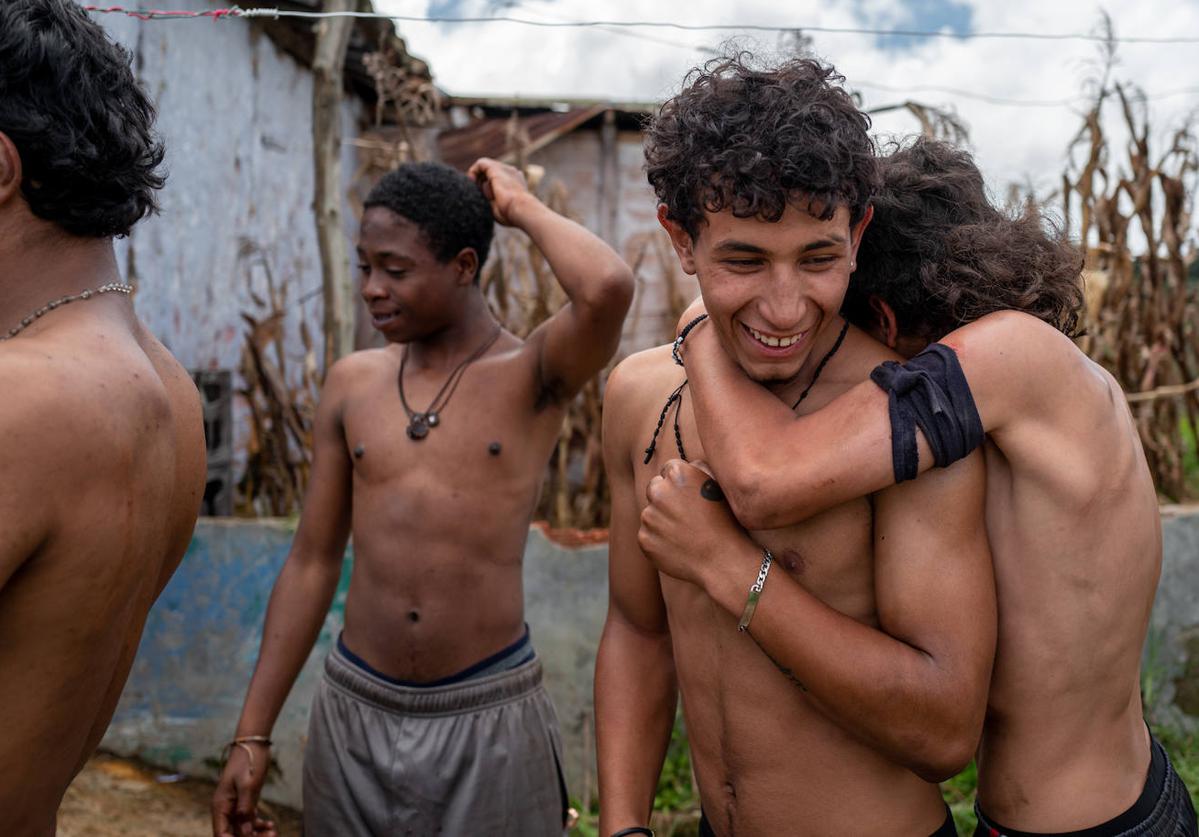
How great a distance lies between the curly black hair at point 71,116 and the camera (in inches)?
57.2

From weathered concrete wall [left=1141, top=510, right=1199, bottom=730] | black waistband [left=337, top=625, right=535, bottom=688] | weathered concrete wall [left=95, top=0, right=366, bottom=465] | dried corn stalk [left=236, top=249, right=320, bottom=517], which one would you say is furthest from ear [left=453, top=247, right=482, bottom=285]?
weathered concrete wall [left=1141, top=510, right=1199, bottom=730]

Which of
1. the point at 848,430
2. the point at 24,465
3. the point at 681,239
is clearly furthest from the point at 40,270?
the point at 848,430

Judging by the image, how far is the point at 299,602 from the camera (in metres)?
2.89

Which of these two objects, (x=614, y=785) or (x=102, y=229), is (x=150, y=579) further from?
(x=614, y=785)

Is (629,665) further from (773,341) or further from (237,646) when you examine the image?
(237,646)

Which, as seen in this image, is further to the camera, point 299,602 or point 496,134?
point 496,134

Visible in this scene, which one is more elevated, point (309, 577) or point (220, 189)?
point (220, 189)

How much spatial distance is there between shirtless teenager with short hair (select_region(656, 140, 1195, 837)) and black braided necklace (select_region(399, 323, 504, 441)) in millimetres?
1239

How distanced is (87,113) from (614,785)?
1.35 m

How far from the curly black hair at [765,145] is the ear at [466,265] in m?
1.40

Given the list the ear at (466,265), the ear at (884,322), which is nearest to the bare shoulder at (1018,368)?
the ear at (884,322)

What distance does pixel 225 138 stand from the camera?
649 cm

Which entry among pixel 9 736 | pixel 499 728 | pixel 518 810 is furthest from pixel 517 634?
pixel 9 736

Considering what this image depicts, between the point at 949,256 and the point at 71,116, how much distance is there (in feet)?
4.26
